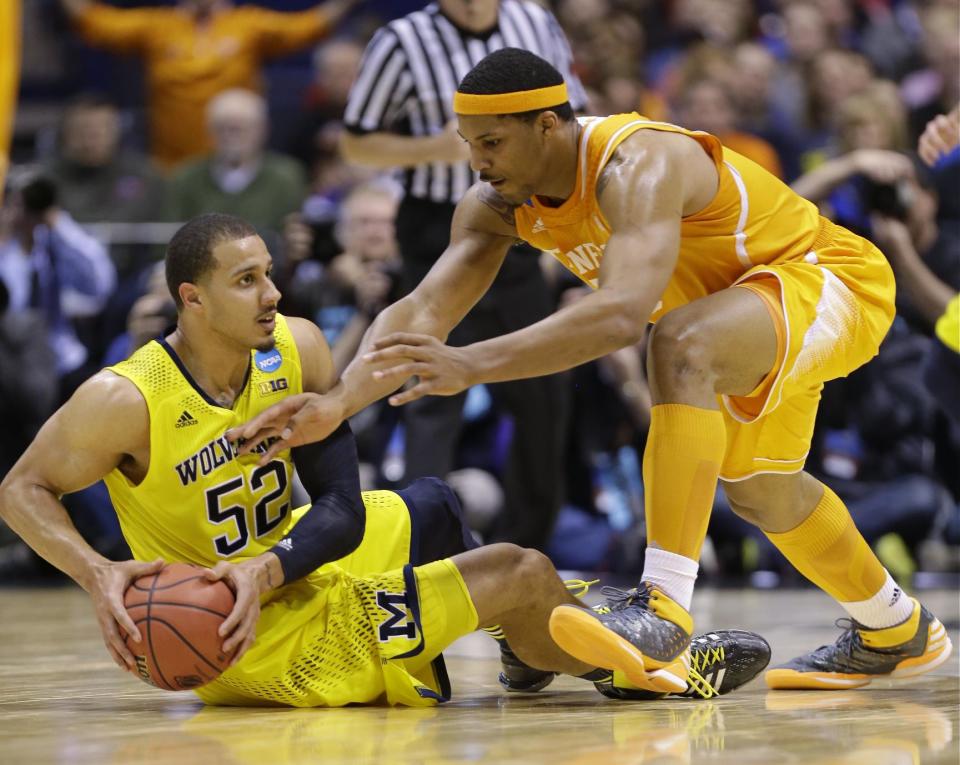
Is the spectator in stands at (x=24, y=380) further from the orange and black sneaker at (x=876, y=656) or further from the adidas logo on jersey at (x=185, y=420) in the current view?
the orange and black sneaker at (x=876, y=656)

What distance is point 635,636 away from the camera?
329 cm

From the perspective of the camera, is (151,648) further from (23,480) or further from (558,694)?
(558,694)

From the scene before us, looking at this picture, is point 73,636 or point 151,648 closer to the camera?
point 151,648

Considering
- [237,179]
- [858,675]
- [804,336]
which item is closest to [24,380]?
[237,179]

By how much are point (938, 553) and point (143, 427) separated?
5.37m

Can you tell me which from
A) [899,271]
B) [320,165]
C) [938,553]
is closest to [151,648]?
[899,271]

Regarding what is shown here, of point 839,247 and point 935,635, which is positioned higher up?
point 839,247

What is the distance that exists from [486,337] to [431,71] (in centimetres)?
101

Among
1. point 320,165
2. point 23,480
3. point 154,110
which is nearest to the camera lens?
point 23,480

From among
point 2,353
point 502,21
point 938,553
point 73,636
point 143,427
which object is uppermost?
point 502,21

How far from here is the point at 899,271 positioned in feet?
20.3

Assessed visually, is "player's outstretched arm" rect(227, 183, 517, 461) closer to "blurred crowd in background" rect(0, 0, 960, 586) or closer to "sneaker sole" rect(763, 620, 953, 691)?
"sneaker sole" rect(763, 620, 953, 691)

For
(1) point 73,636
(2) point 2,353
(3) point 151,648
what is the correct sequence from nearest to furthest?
(3) point 151,648 < (1) point 73,636 < (2) point 2,353

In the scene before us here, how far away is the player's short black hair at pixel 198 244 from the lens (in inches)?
138
